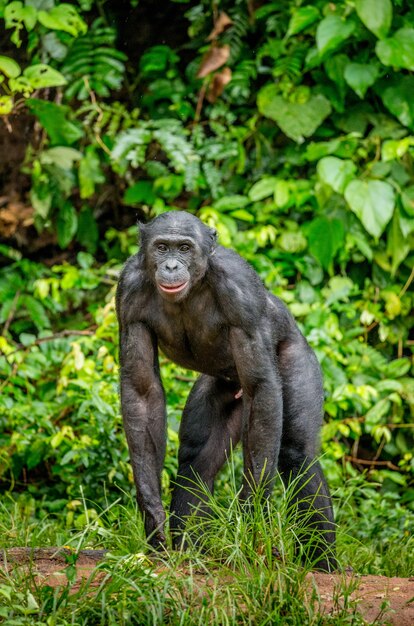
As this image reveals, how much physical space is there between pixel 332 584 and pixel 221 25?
6.36 metres

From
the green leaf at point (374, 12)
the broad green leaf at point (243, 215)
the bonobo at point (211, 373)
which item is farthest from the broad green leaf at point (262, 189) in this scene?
the bonobo at point (211, 373)

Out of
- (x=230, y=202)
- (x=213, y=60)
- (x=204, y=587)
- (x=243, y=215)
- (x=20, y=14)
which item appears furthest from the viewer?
(x=213, y=60)

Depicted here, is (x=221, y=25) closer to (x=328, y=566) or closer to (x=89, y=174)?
(x=89, y=174)

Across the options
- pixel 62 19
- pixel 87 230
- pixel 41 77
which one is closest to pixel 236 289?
pixel 41 77

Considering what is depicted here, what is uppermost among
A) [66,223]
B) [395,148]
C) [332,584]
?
[395,148]

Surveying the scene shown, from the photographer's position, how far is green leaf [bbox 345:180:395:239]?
8500 millimetres

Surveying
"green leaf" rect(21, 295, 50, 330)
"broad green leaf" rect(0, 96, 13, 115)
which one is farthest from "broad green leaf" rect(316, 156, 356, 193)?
"green leaf" rect(21, 295, 50, 330)

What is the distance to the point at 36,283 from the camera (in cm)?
895

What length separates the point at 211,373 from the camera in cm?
575

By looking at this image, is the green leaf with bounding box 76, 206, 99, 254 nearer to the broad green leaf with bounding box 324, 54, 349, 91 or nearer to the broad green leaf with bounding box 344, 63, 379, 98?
the broad green leaf with bounding box 324, 54, 349, 91

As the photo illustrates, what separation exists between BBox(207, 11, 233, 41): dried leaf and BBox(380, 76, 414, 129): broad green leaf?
176 centimetres

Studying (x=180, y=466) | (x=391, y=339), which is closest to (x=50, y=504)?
(x=180, y=466)

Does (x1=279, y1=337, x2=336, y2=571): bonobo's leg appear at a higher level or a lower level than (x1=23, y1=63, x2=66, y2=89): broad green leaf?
lower

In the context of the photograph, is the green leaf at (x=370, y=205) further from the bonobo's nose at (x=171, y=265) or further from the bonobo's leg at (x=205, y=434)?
the bonobo's nose at (x=171, y=265)
